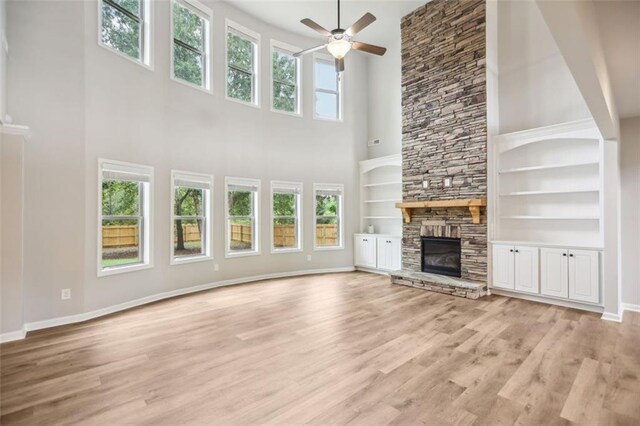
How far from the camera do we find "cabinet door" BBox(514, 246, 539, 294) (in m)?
4.93

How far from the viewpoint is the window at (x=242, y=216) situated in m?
6.32

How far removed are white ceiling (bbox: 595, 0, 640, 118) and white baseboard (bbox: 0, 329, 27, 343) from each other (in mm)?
6188

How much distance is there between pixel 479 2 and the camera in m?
5.60

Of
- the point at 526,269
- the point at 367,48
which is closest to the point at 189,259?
the point at 367,48

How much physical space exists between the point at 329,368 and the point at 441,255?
4199mm

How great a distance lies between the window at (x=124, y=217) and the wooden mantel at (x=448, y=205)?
4.79 m

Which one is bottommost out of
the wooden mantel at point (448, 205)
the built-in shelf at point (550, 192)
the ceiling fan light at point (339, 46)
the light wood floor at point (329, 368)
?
the light wood floor at point (329, 368)

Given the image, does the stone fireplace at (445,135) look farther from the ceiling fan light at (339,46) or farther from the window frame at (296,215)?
the ceiling fan light at (339,46)

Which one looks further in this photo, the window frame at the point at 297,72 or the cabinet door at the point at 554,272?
the window frame at the point at 297,72

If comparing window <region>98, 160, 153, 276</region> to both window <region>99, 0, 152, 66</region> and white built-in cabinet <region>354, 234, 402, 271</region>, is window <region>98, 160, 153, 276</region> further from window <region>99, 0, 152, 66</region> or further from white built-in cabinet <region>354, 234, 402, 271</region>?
white built-in cabinet <region>354, 234, 402, 271</region>

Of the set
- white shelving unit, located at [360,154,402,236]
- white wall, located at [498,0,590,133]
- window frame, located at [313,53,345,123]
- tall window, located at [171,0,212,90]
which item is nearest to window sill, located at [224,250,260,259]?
white shelving unit, located at [360,154,402,236]

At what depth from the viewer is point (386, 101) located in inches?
309

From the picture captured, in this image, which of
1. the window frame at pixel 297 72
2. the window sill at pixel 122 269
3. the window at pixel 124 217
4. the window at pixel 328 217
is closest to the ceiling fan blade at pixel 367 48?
the window frame at pixel 297 72

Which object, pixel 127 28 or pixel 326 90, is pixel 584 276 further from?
pixel 127 28
